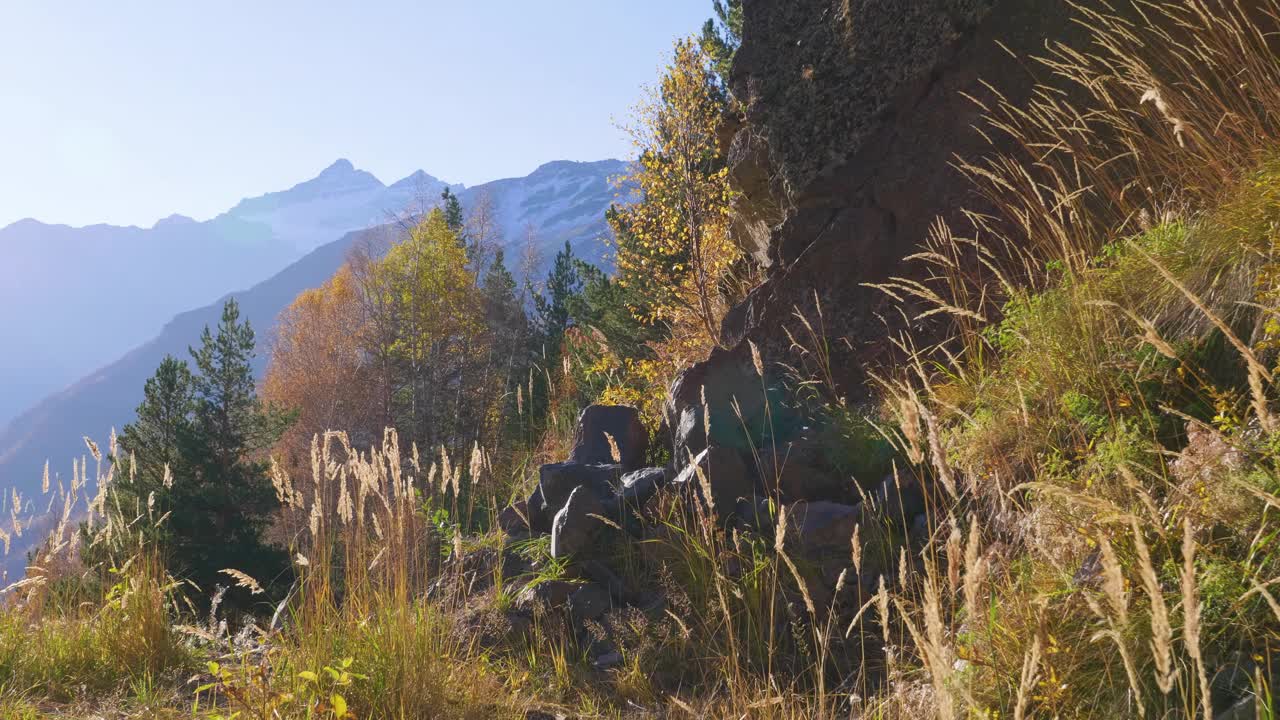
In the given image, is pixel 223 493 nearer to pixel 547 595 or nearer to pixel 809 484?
pixel 547 595

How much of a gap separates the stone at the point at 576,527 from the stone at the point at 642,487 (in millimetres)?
219

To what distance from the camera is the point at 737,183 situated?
7168 millimetres

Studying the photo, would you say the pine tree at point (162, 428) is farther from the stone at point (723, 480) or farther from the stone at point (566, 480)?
the stone at point (723, 480)

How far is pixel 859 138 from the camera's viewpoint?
5.86 meters

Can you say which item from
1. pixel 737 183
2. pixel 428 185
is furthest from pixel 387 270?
pixel 737 183

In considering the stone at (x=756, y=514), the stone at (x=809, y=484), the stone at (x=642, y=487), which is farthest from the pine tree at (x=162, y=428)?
the stone at (x=809, y=484)

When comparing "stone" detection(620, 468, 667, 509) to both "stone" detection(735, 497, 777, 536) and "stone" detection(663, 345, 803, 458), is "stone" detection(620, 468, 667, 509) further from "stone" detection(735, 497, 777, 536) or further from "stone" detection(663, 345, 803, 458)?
"stone" detection(735, 497, 777, 536)

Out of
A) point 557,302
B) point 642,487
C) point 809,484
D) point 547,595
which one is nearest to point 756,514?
point 809,484

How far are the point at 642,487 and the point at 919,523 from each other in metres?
1.67

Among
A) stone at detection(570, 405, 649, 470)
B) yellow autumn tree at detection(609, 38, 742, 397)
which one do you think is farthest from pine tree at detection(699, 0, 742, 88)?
stone at detection(570, 405, 649, 470)

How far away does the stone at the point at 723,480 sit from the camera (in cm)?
453

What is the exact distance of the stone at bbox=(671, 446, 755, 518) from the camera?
4.53m

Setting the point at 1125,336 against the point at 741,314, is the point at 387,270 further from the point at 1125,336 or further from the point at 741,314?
the point at 1125,336

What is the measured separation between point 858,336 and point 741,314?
1107 mm
